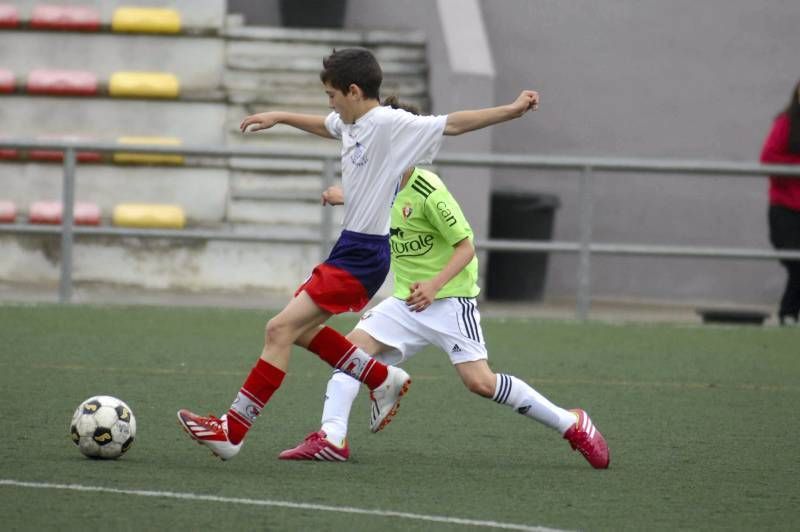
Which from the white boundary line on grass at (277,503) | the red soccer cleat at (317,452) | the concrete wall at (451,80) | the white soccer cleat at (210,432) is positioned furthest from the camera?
the concrete wall at (451,80)

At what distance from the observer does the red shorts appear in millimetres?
6297

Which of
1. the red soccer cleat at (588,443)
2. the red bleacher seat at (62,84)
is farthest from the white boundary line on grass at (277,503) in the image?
the red bleacher seat at (62,84)

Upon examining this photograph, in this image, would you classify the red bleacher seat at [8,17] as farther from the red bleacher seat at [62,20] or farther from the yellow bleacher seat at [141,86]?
the yellow bleacher seat at [141,86]

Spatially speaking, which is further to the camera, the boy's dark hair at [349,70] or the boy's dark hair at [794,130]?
the boy's dark hair at [794,130]

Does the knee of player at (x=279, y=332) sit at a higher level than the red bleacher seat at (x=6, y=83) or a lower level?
lower

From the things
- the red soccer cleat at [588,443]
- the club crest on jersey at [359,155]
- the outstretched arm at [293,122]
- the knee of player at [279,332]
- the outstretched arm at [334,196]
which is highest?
the outstretched arm at [293,122]

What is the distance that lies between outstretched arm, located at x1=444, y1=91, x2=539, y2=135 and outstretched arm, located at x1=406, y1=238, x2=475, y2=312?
47cm

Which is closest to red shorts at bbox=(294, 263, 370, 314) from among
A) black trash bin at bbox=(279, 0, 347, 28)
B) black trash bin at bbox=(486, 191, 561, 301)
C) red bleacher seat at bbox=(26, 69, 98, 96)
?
black trash bin at bbox=(486, 191, 561, 301)

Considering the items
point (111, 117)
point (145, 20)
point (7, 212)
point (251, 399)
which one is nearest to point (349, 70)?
point (251, 399)

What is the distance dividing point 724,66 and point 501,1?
7.39 feet

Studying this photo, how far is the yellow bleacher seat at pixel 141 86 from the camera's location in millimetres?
15188

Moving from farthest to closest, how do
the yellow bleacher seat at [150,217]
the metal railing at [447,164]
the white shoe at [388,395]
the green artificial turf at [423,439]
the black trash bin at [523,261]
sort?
the black trash bin at [523,261] → the yellow bleacher seat at [150,217] → the metal railing at [447,164] → the white shoe at [388,395] → the green artificial turf at [423,439]

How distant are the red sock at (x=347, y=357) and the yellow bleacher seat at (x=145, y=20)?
9.53 meters

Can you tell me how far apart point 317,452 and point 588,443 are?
1.05 meters
